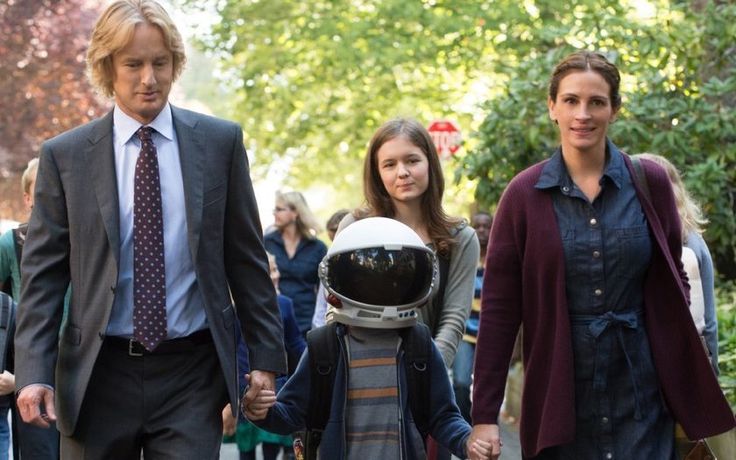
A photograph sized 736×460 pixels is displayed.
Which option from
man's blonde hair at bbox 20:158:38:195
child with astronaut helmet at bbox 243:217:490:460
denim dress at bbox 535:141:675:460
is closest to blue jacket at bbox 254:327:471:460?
child with astronaut helmet at bbox 243:217:490:460

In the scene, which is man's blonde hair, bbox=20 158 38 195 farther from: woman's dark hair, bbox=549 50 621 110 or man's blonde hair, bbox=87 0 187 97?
woman's dark hair, bbox=549 50 621 110

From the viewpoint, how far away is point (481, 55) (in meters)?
22.8

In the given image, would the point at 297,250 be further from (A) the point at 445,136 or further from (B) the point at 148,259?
(A) the point at 445,136

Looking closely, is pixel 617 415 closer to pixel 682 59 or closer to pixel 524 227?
pixel 524 227

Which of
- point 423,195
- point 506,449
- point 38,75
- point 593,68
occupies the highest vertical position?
point 38,75

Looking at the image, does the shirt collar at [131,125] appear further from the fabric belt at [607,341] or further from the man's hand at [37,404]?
the fabric belt at [607,341]

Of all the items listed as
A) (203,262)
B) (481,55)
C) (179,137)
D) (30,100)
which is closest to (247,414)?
(203,262)

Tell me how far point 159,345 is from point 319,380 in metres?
0.77

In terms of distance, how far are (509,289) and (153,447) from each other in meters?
1.39

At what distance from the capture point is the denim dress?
5.54 metres

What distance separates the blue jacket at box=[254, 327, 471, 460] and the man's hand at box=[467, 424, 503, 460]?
0.38 ft

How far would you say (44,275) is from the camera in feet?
18.0

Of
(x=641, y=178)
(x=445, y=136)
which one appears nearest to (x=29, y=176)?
(x=641, y=178)

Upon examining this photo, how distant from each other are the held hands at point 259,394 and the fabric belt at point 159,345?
1.02 feet
